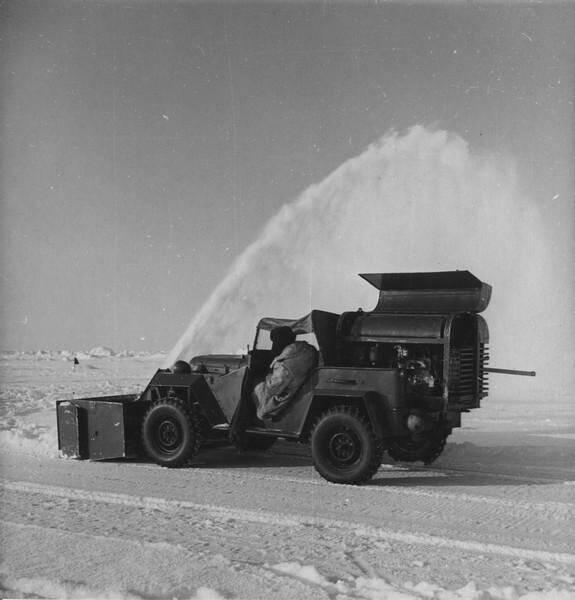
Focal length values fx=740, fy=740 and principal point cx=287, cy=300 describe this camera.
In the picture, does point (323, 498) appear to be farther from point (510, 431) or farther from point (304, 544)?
point (510, 431)

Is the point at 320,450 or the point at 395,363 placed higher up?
the point at 395,363

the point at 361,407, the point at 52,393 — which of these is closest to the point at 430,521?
the point at 361,407

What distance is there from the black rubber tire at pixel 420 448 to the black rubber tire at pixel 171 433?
2.39 meters

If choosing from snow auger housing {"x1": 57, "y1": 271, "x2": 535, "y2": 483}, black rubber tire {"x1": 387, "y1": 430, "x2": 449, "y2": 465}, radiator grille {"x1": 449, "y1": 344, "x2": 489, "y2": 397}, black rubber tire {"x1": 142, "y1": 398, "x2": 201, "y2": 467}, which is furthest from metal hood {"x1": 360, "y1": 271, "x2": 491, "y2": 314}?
black rubber tire {"x1": 142, "y1": 398, "x2": 201, "y2": 467}

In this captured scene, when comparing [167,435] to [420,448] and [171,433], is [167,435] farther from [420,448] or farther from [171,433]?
[420,448]

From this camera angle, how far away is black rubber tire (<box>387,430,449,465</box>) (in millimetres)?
9031

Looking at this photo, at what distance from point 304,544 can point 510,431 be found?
779 cm

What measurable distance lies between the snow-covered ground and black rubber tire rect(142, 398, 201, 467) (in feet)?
0.82

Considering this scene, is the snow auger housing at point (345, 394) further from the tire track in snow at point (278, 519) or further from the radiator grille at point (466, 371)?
the tire track in snow at point (278, 519)

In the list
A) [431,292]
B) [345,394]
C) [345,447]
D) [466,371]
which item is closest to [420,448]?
[466,371]

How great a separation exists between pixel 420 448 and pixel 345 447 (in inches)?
61.5

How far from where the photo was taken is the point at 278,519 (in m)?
6.32

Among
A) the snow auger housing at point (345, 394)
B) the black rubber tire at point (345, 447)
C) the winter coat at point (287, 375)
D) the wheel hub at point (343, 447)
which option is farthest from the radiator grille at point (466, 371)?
the winter coat at point (287, 375)

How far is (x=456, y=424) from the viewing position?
28.4ft
